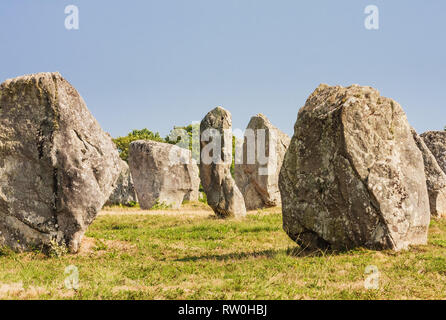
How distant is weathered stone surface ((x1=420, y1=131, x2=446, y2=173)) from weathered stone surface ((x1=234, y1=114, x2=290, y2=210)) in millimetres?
9588

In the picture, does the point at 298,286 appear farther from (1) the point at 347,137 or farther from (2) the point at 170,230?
(2) the point at 170,230

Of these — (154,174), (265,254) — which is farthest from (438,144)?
(154,174)

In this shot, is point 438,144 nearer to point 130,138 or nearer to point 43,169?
point 43,169

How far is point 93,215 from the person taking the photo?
11336 mm

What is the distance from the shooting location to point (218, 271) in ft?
29.2

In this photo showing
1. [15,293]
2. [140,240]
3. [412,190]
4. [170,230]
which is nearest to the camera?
[15,293]

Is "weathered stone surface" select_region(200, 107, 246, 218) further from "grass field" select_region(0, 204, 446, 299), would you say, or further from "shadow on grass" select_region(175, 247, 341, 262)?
"shadow on grass" select_region(175, 247, 341, 262)

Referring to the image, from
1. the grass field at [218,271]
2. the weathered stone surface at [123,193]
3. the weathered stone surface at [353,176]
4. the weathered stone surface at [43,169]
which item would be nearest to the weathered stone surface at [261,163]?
the weathered stone surface at [123,193]

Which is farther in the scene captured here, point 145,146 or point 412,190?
point 145,146

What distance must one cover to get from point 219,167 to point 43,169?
10.4 metres

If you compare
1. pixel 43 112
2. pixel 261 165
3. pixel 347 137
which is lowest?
pixel 261 165

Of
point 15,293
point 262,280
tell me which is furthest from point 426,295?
point 15,293

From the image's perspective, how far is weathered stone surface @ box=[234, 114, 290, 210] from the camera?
2795 centimetres
